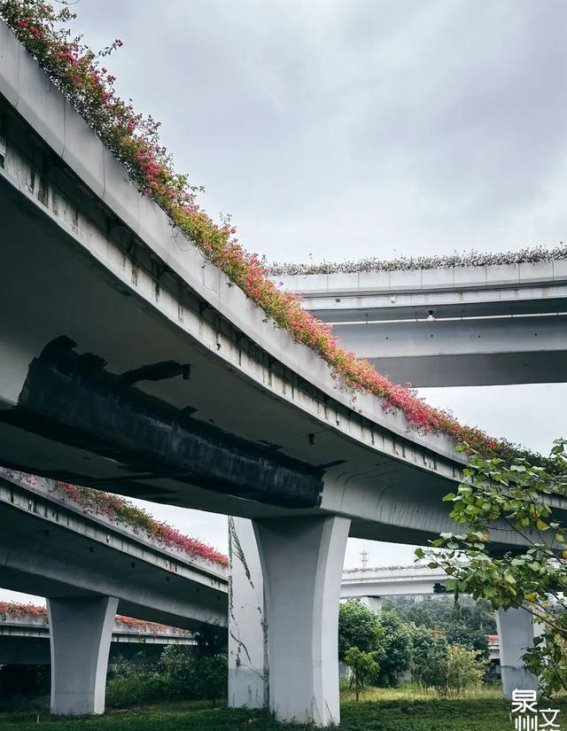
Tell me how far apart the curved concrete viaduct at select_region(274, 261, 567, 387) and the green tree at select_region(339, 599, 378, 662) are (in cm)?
1577

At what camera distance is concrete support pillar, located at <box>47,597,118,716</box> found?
34750 millimetres

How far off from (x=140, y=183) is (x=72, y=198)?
182 centimetres

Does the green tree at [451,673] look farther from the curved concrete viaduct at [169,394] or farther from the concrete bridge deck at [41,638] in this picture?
the concrete bridge deck at [41,638]

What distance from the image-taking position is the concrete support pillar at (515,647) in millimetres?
34844

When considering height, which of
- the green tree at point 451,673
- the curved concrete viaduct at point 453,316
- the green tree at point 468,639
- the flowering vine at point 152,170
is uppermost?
the curved concrete viaduct at point 453,316

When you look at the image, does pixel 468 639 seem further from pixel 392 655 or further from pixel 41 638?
pixel 41 638

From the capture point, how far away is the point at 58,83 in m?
10.4

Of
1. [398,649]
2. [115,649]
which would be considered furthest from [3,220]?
[115,649]

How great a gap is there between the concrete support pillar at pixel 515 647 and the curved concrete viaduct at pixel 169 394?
1437 cm

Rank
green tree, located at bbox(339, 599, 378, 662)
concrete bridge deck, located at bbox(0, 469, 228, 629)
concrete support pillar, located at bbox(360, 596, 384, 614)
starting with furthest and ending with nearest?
concrete support pillar, located at bbox(360, 596, 384, 614) → green tree, located at bbox(339, 599, 378, 662) → concrete bridge deck, located at bbox(0, 469, 228, 629)

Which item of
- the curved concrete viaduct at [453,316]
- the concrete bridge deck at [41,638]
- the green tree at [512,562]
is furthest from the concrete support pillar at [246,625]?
the concrete bridge deck at [41,638]

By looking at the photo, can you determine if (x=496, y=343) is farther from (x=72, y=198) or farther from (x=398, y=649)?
(x=398, y=649)

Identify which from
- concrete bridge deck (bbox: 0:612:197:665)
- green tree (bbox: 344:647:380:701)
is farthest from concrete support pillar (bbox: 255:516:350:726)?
concrete bridge deck (bbox: 0:612:197:665)

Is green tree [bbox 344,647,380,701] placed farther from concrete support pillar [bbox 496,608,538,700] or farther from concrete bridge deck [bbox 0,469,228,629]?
concrete bridge deck [bbox 0,469,228,629]
